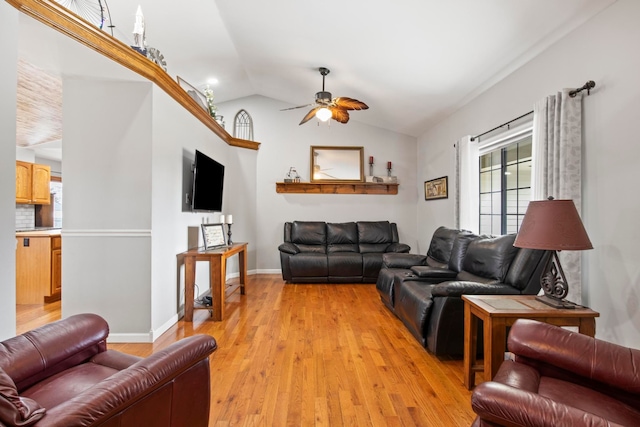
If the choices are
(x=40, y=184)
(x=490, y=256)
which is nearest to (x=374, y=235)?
(x=490, y=256)

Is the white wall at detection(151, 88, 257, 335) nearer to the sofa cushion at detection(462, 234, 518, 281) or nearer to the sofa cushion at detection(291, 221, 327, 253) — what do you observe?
the sofa cushion at detection(291, 221, 327, 253)

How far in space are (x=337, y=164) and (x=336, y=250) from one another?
1.74m

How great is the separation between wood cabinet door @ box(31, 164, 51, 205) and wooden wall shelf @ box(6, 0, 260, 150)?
321 centimetres

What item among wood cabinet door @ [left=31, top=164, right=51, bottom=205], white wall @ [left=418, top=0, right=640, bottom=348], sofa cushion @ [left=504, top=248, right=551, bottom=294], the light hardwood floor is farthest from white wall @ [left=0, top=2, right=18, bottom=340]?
wood cabinet door @ [left=31, top=164, right=51, bottom=205]

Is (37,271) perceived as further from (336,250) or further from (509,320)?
(509,320)

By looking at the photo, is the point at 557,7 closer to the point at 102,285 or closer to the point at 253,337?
the point at 253,337

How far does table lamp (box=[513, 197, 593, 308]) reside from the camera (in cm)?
180

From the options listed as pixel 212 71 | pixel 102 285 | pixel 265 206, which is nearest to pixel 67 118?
pixel 102 285

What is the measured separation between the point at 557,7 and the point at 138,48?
3.40m

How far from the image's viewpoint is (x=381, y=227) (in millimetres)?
5812

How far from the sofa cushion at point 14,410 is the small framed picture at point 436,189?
16.0 ft

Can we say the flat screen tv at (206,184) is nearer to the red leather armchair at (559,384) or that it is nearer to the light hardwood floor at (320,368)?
the light hardwood floor at (320,368)

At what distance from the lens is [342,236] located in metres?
5.72

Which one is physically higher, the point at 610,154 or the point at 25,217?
the point at 610,154
